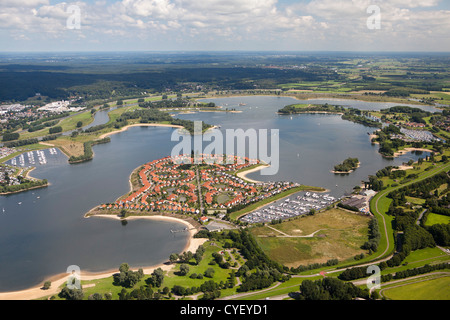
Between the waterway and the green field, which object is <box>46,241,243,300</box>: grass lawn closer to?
the waterway

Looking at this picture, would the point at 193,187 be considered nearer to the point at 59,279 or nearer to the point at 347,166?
the point at 59,279

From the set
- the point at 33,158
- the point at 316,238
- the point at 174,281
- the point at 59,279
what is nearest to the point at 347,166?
the point at 316,238

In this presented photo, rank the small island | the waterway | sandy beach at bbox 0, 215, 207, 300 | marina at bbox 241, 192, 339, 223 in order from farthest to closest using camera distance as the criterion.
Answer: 1. the small island
2. marina at bbox 241, 192, 339, 223
3. the waterway
4. sandy beach at bbox 0, 215, 207, 300

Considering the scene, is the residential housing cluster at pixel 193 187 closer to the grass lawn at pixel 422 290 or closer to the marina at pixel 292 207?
the marina at pixel 292 207

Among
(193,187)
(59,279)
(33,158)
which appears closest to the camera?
(59,279)

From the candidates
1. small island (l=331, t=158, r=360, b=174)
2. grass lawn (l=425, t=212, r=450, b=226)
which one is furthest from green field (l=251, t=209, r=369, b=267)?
small island (l=331, t=158, r=360, b=174)

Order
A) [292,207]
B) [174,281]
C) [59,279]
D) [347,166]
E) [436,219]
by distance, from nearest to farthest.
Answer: [174,281] < [59,279] < [436,219] < [292,207] < [347,166]
